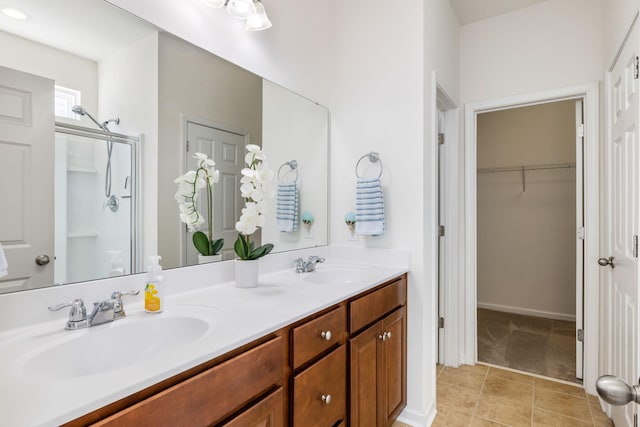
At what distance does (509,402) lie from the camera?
6.76 feet

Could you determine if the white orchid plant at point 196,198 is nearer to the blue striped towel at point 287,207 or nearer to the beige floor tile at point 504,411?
the blue striped towel at point 287,207

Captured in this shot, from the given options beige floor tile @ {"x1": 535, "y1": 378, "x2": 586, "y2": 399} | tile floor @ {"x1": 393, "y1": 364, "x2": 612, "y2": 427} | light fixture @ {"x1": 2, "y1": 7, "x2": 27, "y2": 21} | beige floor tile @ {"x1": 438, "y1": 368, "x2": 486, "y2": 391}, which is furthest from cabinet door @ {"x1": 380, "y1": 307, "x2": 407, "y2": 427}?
light fixture @ {"x1": 2, "y1": 7, "x2": 27, "y2": 21}

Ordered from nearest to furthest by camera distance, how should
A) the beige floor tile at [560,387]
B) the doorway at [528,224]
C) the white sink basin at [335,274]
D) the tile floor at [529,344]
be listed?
1. the white sink basin at [335,274]
2. the beige floor tile at [560,387]
3. the tile floor at [529,344]
4. the doorway at [528,224]

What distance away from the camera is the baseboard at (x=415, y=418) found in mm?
1821

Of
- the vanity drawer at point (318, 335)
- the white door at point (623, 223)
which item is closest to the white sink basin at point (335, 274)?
the vanity drawer at point (318, 335)

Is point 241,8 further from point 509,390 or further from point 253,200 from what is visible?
point 509,390

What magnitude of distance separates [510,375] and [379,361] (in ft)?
4.78

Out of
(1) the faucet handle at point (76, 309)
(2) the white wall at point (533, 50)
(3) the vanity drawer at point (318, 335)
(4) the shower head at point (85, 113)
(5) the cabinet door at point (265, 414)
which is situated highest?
(2) the white wall at point (533, 50)

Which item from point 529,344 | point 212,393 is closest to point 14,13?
point 212,393

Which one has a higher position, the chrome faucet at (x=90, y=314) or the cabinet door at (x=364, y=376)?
the chrome faucet at (x=90, y=314)

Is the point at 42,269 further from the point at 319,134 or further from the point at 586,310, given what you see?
the point at 586,310

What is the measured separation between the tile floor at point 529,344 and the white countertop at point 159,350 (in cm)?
179

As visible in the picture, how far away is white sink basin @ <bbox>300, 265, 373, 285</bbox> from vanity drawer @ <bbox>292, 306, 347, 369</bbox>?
499mm

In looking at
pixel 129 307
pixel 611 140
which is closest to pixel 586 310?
pixel 611 140
